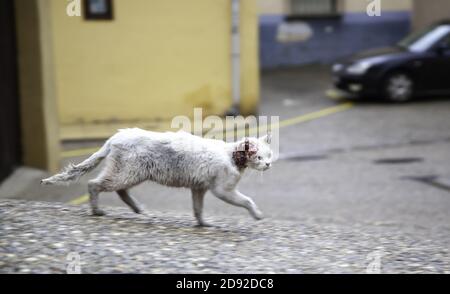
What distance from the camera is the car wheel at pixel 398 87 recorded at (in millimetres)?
17875

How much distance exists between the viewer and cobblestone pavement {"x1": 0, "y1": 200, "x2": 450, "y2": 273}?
5.21m

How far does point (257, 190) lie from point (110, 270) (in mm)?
6220

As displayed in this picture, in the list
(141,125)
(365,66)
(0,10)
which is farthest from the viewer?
(365,66)

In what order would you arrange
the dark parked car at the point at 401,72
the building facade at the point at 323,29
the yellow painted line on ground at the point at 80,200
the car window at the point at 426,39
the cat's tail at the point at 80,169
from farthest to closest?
the building facade at the point at 323,29
the car window at the point at 426,39
the dark parked car at the point at 401,72
the yellow painted line on ground at the point at 80,200
the cat's tail at the point at 80,169

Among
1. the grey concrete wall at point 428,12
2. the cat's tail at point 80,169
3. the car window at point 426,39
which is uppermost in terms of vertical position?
the grey concrete wall at point 428,12

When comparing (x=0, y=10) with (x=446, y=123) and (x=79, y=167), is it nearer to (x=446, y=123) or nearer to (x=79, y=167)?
(x=79, y=167)

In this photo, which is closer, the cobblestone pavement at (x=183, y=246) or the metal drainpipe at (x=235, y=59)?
the cobblestone pavement at (x=183, y=246)

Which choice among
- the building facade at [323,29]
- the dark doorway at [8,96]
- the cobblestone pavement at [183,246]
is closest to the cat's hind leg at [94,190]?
the cobblestone pavement at [183,246]

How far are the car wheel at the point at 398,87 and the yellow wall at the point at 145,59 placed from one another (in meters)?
3.69

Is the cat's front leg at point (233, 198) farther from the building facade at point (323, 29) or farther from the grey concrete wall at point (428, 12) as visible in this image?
the grey concrete wall at point (428, 12)

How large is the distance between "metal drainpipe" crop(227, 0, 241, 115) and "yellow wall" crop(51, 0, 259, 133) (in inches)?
5.5

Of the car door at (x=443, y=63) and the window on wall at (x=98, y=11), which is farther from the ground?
the window on wall at (x=98, y=11)
